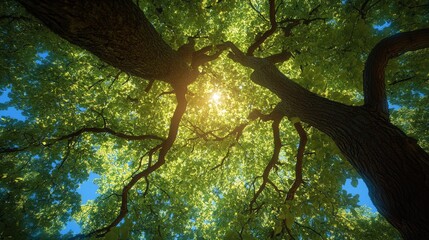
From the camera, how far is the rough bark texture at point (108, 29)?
8.41 ft

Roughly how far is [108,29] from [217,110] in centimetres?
715

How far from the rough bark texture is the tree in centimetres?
2

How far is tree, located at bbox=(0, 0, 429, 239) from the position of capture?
299cm

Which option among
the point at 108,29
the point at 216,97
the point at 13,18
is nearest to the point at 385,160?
the point at 108,29

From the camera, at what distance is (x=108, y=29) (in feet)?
10.2

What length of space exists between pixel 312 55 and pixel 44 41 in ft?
29.1

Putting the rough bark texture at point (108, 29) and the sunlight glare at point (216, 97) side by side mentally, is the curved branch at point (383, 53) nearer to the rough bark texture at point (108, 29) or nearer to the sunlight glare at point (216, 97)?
the rough bark texture at point (108, 29)

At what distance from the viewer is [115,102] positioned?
358 inches

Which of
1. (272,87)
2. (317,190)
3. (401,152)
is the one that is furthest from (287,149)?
(401,152)

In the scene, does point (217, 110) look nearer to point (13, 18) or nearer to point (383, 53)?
point (383, 53)

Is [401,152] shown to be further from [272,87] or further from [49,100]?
[49,100]

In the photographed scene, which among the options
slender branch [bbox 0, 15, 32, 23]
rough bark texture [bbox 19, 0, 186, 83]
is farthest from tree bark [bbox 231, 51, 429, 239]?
slender branch [bbox 0, 15, 32, 23]

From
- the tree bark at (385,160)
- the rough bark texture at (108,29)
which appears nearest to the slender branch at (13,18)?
the rough bark texture at (108,29)

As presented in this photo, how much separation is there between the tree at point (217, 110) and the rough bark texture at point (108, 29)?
2 cm
